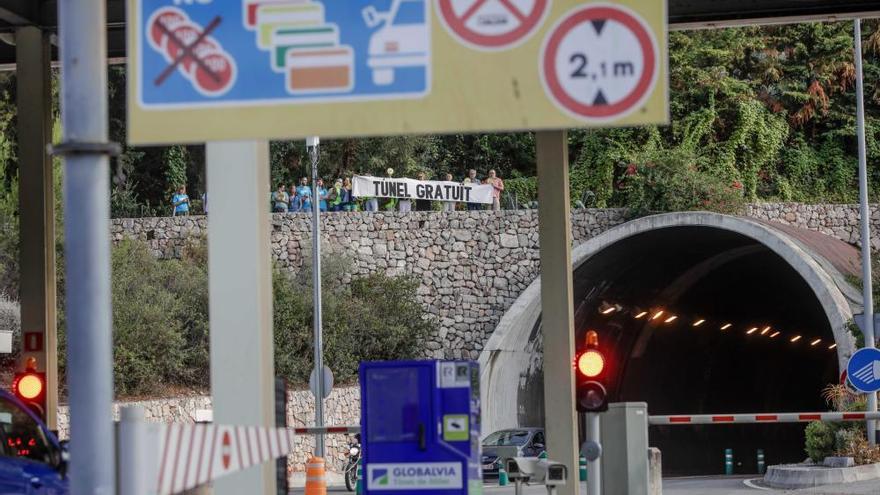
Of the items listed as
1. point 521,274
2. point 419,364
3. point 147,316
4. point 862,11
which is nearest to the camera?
point 419,364

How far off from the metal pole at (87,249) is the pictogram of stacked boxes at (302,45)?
2.87ft

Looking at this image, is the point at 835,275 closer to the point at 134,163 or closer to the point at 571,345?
the point at 571,345

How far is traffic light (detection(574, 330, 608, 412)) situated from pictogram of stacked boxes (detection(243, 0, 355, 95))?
6.86m

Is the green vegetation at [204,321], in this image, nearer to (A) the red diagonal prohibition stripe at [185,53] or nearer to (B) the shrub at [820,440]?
(B) the shrub at [820,440]

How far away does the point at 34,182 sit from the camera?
15.9 meters

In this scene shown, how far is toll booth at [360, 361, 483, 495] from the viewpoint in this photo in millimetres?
12016

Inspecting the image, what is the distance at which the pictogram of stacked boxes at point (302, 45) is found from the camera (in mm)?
6133

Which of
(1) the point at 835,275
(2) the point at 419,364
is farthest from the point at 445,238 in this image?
(2) the point at 419,364

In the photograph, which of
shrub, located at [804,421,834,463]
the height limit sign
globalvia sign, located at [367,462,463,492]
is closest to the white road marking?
shrub, located at [804,421,834,463]

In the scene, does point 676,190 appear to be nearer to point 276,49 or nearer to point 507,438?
point 507,438

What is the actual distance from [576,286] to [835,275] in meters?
6.92

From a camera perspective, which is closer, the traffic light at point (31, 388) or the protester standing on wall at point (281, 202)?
the traffic light at point (31, 388)

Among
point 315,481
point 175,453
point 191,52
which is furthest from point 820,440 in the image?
point 175,453

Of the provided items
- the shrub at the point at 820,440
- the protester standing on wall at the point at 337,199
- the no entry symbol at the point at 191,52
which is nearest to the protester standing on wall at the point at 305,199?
the protester standing on wall at the point at 337,199
